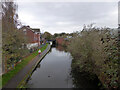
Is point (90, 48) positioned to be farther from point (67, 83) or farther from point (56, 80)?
point (56, 80)

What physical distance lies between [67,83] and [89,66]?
7.60 feet

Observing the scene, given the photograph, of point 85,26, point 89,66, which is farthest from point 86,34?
point 89,66

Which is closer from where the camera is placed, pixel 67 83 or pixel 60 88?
pixel 60 88

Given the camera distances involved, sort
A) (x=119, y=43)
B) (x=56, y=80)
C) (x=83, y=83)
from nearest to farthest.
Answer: (x=119, y=43) → (x=83, y=83) → (x=56, y=80)

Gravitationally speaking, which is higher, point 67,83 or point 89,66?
point 89,66

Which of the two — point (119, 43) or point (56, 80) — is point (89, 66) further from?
point (119, 43)

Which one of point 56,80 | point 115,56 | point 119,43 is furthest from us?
point 56,80

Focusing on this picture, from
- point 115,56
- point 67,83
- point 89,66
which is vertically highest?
point 115,56

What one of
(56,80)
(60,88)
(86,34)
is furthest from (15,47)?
(86,34)

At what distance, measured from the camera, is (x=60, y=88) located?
6.47 meters

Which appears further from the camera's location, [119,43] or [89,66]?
[89,66]

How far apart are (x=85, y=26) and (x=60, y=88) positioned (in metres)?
5.47

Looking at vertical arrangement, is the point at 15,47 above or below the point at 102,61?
above

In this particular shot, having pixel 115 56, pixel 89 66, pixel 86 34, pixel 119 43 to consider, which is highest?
pixel 86 34
